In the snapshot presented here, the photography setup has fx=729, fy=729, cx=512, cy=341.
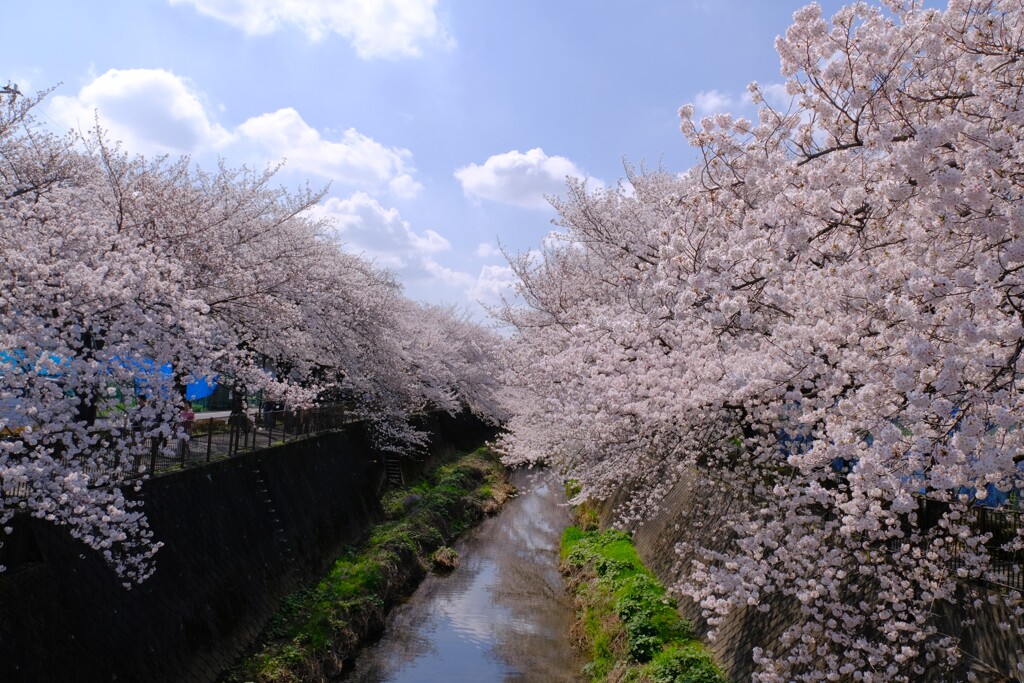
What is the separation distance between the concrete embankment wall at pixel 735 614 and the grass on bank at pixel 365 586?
6.05m

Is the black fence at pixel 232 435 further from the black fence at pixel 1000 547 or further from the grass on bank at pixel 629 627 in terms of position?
the black fence at pixel 1000 547

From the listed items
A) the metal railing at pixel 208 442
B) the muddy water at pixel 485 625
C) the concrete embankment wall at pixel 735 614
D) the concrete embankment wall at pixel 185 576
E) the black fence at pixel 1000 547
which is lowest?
the muddy water at pixel 485 625

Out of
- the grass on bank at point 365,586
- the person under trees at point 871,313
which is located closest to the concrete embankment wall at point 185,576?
the grass on bank at point 365,586

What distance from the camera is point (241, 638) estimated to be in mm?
13266

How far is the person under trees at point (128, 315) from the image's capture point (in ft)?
28.9

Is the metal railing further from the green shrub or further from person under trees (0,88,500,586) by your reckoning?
the green shrub

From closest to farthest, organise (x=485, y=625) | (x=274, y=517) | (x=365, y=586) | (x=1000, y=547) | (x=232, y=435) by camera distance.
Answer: (x=1000, y=547) → (x=232, y=435) → (x=274, y=517) → (x=365, y=586) → (x=485, y=625)

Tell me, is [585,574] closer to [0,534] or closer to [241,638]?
[241,638]

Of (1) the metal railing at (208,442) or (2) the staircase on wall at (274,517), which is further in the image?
(2) the staircase on wall at (274,517)

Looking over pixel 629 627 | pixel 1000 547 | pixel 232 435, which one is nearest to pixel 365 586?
pixel 232 435

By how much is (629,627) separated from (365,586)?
6.64 metres

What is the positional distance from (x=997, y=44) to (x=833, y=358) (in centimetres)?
320

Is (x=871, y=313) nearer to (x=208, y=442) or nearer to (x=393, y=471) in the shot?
(x=208, y=442)

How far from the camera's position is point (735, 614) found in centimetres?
1260
